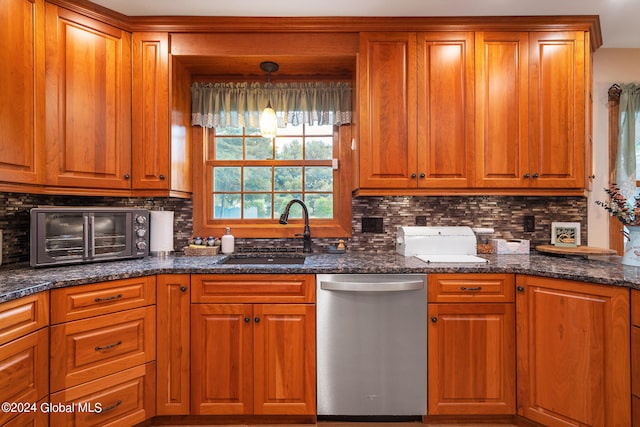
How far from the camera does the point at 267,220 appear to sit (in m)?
2.42

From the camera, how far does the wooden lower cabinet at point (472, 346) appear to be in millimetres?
1678

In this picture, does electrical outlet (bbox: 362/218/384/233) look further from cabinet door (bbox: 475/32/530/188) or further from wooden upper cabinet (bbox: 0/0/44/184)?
wooden upper cabinet (bbox: 0/0/44/184)

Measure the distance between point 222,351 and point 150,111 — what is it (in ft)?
4.99

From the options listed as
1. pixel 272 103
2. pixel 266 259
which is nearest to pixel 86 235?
pixel 266 259

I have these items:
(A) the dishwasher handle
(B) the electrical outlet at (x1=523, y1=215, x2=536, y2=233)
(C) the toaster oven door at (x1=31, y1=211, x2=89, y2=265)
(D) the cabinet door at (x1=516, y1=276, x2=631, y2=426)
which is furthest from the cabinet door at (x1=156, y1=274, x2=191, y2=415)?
(B) the electrical outlet at (x1=523, y1=215, x2=536, y2=233)

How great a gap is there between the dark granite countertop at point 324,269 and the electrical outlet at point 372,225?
0.33 metres

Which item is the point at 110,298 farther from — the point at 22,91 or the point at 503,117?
the point at 503,117

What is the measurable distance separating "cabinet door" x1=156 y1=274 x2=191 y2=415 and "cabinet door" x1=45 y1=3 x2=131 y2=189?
770 mm

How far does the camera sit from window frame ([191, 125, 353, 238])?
2.34 m

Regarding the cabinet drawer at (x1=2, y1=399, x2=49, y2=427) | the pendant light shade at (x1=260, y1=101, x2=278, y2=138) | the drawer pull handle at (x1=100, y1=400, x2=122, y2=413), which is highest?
the pendant light shade at (x1=260, y1=101, x2=278, y2=138)

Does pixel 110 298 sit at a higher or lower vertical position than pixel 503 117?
lower

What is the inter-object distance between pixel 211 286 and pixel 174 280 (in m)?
0.20

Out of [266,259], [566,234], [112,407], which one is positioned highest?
[566,234]

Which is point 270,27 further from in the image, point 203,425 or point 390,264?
point 203,425
